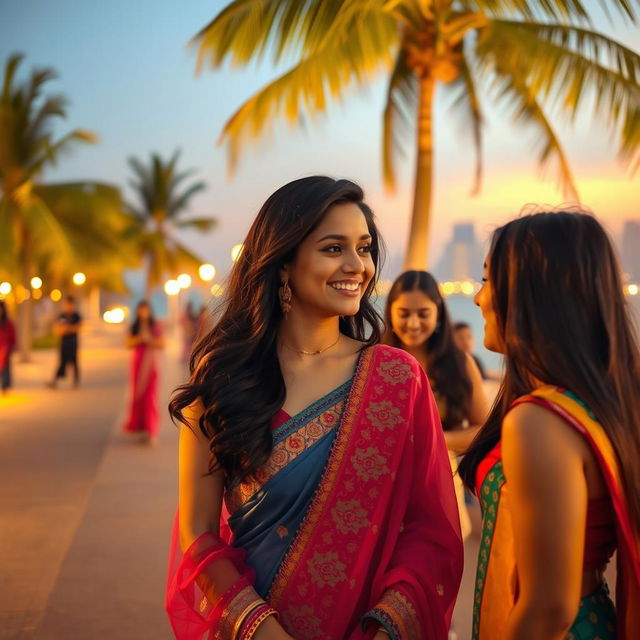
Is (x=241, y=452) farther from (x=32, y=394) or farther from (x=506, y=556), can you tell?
(x=32, y=394)

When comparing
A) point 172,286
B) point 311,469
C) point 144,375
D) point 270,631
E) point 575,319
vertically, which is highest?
point 575,319

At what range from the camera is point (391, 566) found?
1758 mm

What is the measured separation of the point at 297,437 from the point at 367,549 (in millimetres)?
308

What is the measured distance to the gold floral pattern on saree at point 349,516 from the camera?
5.70 feet

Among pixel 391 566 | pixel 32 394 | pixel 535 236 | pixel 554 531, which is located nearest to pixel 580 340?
pixel 535 236

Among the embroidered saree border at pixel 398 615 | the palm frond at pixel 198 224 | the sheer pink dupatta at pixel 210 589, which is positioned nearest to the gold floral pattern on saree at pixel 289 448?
the sheer pink dupatta at pixel 210 589

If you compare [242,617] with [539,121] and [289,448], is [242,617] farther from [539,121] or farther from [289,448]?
[539,121]

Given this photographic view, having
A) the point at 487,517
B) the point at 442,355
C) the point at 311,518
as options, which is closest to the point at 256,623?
the point at 311,518

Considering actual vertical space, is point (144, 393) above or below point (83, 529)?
above

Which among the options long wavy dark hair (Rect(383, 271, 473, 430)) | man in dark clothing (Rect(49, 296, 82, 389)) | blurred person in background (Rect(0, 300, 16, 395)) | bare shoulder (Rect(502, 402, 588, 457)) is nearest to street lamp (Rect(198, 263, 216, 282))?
man in dark clothing (Rect(49, 296, 82, 389))

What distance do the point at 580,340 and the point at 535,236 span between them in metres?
0.22

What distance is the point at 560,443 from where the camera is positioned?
1.29 metres

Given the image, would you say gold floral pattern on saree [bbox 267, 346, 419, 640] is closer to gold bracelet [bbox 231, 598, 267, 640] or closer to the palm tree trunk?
gold bracelet [bbox 231, 598, 267, 640]

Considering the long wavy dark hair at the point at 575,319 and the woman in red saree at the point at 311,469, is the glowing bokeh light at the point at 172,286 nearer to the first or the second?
the woman in red saree at the point at 311,469
